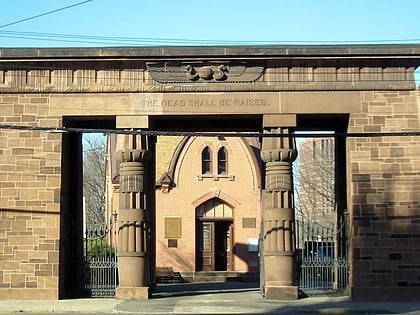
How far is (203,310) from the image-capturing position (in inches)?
756

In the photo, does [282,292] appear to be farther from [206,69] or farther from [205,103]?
[206,69]

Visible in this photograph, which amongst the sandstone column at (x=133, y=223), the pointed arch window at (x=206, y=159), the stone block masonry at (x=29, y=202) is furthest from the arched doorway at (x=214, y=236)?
the stone block masonry at (x=29, y=202)

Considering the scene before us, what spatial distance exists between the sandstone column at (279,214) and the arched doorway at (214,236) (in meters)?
15.5

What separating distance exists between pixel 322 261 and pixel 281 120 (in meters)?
4.56

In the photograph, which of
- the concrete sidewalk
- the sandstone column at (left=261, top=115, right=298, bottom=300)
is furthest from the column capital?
the concrete sidewalk

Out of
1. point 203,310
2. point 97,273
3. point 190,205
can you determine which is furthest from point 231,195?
point 203,310

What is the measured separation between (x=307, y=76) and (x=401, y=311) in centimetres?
719

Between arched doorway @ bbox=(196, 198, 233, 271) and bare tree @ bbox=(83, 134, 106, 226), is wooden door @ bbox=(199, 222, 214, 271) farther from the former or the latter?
bare tree @ bbox=(83, 134, 106, 226)

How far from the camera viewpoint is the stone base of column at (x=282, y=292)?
2125cm

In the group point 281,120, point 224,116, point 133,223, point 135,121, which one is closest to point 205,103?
point 224,116

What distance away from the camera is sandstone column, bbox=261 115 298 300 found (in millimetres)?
21328

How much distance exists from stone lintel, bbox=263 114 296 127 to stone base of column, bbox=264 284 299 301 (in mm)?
4611

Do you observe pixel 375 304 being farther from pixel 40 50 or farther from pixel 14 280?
pixel 40 50

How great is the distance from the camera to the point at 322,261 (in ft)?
75.0
